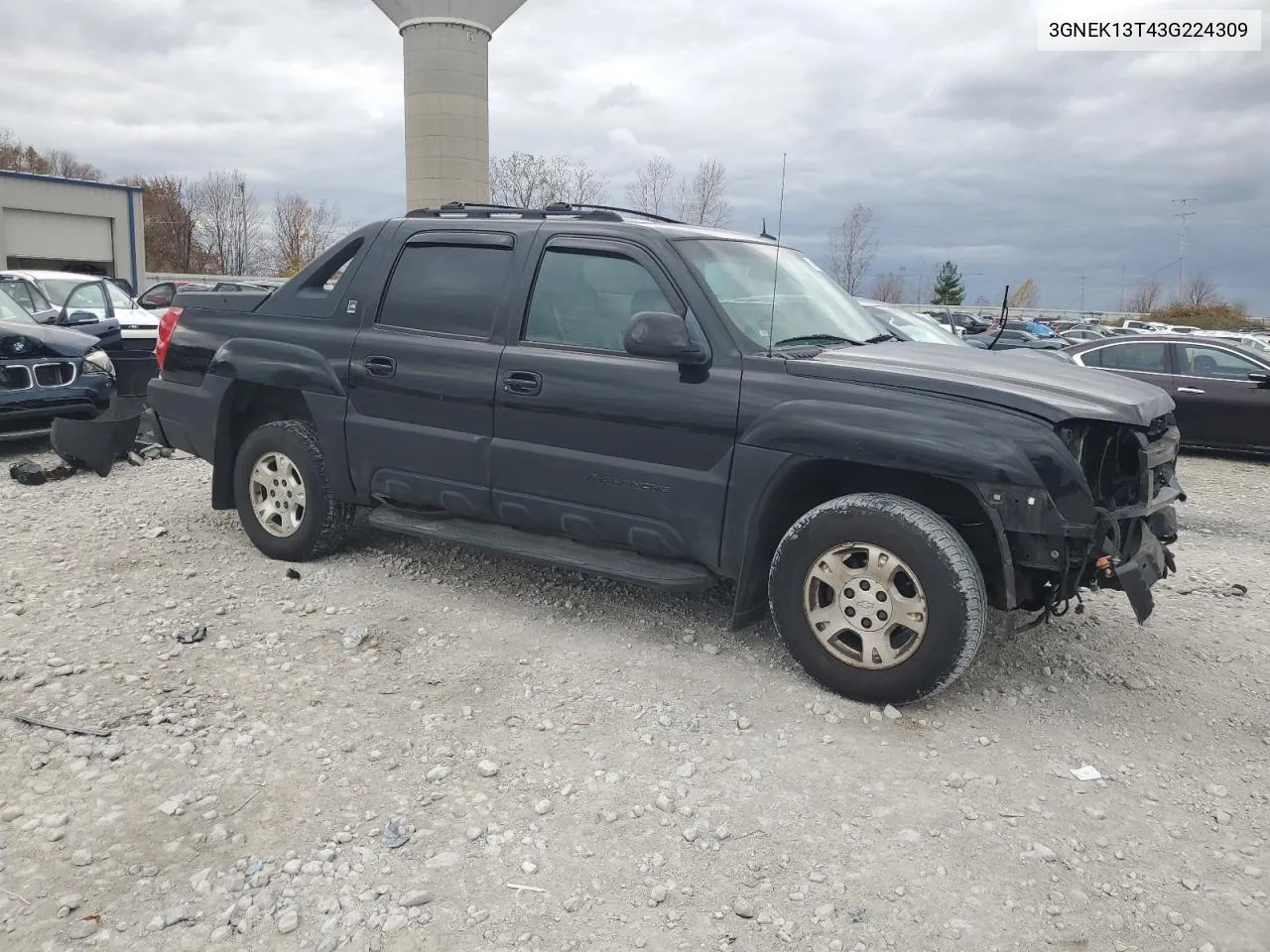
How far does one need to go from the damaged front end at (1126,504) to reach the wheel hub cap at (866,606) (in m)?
0.64

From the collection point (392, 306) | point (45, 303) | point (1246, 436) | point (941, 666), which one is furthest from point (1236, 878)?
point (45, 303)

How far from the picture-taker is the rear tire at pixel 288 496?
17.5 ft

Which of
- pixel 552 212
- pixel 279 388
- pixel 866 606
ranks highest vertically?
pixel 552 212

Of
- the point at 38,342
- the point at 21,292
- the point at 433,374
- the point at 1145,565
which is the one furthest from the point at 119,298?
the point at 1145,565

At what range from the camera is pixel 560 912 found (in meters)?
2.70

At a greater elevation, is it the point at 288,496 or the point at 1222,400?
the point at 1222,400

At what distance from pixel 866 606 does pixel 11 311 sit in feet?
29.2

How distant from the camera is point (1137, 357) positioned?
464 inches

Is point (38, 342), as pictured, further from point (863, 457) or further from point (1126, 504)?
point (1126, 504)

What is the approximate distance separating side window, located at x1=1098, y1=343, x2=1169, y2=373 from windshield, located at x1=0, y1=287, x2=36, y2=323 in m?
11.7

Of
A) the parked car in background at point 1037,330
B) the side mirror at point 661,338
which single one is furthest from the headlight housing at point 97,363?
the parked car in background at point 1037,330

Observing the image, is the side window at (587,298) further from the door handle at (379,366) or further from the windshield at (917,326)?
the windshield at (917,326)

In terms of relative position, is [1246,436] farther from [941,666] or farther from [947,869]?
[947,869]

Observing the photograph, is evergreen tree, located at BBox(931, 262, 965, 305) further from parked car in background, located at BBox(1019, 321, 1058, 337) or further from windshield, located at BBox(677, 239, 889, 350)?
windshield, located at BBox(677, 239, 889, 350)
